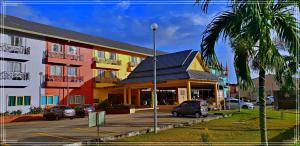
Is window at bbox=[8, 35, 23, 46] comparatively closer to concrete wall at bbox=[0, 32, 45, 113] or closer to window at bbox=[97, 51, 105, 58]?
concrete wall at bbox=[0, 32, 45, 113]

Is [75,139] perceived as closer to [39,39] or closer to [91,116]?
[91,116]

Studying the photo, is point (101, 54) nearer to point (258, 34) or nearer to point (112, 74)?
point (112, 74)

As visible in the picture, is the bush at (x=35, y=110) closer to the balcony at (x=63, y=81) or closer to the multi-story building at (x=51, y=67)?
the multi-story building at (x=51, y=67)

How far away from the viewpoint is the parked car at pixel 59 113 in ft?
104

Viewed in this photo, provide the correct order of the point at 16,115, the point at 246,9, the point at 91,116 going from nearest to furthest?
1. the point at 246,9
2. the point at 91,116
3. the point at 16,115

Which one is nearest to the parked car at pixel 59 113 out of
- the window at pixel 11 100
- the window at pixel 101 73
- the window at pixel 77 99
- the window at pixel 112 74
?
the window at pixel 11 100

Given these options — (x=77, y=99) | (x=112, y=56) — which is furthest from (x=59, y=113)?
(x=112, y=56)

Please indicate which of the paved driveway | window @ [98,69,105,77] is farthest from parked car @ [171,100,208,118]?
window @ [98,69,105,77]

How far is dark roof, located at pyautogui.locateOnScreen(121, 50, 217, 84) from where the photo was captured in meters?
37.6

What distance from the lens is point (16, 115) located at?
31.7m

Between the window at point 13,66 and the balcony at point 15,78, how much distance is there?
2.06 feet

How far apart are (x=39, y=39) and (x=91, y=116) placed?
1040 inches

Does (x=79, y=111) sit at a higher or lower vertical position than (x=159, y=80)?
lower

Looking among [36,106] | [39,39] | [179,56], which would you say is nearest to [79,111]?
[36,106]
